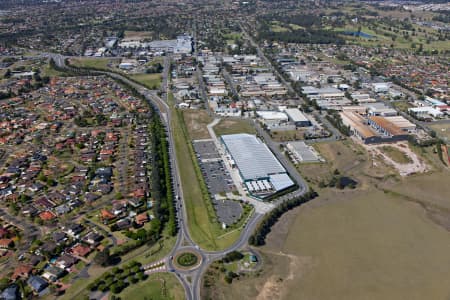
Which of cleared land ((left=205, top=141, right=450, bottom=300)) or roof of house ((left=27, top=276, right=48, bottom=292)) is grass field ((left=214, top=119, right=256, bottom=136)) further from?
roof of house ((left=27, top=276, right=48, bottom=292))

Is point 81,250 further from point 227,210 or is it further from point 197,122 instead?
point 197,122

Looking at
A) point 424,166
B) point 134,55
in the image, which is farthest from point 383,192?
point 134,55

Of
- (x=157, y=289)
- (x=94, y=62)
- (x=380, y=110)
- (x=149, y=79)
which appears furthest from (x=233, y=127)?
(x=94, y=62)

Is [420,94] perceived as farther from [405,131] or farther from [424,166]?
[424,166]

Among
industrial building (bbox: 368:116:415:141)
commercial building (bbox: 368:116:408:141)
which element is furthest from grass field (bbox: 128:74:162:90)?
industrial building (bbox: 368:116:415:141)

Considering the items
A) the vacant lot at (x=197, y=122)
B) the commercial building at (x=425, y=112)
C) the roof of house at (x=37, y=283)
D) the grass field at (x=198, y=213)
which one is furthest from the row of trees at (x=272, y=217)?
the commercial building at (x=425, y=112)

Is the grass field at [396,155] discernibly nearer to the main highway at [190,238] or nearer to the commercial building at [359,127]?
the commercial building at [359,127]
